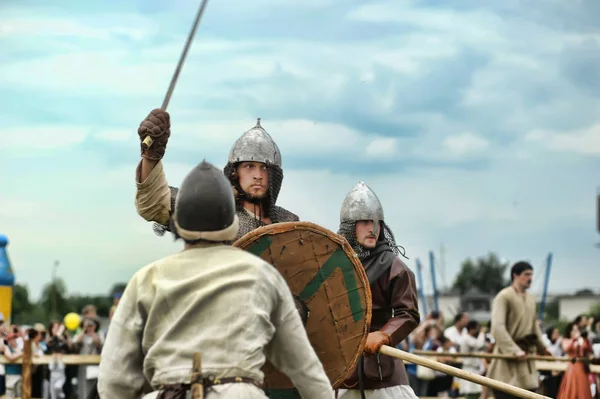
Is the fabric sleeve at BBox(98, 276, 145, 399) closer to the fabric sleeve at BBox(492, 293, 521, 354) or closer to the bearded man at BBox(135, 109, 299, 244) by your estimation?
the bearded man at BBox(135, 109, 299, 244)

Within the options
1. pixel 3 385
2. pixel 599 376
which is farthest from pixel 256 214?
pixel 599 376

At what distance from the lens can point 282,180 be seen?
21.7 ft

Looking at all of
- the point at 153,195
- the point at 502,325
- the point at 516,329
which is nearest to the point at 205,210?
the point at 153,195

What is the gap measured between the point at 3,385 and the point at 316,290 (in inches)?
371

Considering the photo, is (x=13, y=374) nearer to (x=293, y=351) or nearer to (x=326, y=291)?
(x=326, y=291)

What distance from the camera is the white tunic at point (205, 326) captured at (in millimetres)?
4199

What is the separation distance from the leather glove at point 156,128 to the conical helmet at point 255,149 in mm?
715

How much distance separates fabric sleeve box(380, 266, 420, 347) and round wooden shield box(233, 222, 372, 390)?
1141 millimetres

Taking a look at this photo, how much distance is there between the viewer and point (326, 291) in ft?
18.6

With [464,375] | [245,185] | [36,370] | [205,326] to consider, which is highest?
[245,185]

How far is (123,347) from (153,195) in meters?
1.77

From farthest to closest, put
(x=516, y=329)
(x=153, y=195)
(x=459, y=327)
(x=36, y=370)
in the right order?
Answer: (x=459, y=327) → (x=36, y=370) → (x=516, y=329) → (x=153, y=195)

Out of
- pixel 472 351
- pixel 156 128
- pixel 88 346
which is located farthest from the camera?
pixel 472 351

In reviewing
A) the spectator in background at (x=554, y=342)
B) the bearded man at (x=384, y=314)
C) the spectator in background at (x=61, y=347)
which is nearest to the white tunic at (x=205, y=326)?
the bearded man at (x=384, y=314)
